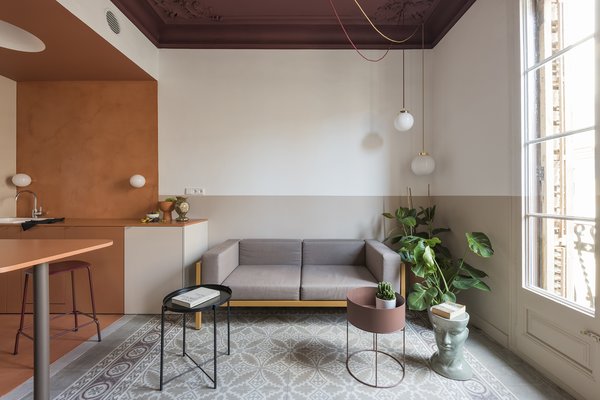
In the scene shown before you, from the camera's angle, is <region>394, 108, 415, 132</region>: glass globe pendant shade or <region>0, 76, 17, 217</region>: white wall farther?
<region>0, 76, 17, 217</region>: white wall

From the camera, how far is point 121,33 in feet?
7.82

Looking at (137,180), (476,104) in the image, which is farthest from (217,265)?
(476,104)

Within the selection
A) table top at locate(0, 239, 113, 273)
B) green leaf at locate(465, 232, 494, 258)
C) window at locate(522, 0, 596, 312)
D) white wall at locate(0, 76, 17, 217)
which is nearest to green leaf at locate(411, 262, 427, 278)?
green leaf at locate(465, 232, 494, 258)

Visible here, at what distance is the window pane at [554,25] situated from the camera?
1.54 meters

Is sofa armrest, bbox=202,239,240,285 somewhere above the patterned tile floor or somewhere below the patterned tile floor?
above

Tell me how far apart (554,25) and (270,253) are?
9.67ft

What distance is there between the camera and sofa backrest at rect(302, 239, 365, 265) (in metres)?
2.80

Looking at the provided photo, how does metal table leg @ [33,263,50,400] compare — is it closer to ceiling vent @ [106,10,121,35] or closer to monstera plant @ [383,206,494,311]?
ceiling vent @ [106,10,121,35]

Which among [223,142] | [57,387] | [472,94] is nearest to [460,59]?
[472,94]

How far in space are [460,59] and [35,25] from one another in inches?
147

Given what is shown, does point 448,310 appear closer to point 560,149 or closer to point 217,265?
point 560,149

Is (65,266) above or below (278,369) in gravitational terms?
above

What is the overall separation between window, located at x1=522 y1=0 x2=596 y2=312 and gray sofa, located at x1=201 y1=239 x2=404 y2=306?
3.33 ft

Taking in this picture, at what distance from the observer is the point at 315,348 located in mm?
1945
